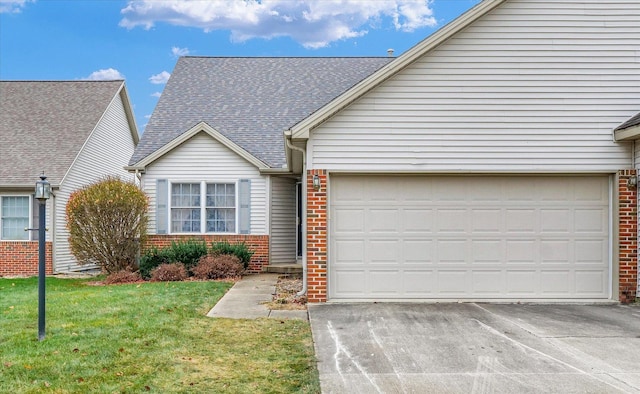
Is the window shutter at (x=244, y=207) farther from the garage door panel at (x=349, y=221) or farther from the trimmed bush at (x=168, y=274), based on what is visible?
the garage door panel at (x=349, y=221)

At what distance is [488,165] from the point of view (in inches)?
376

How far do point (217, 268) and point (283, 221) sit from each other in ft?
9.63

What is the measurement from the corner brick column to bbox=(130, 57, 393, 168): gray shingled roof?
6.27m

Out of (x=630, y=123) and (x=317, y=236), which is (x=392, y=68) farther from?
(x=630, y=123)

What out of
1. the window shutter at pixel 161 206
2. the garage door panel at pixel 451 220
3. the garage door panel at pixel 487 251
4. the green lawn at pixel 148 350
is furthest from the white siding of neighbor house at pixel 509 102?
the window shutter at pixel 161 206

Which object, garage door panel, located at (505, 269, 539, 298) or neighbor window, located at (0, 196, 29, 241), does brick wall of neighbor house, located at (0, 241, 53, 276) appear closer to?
neighbor window, located at (0, 196, 29, 241)

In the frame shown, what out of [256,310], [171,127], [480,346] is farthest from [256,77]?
[480,346]

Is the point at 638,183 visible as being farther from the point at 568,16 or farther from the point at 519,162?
the point at 568,16

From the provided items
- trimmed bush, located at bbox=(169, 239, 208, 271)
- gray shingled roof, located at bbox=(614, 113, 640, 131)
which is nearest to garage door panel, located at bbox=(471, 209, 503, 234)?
gray shingled roof, located at bbox=(614, 113, 640, 131)

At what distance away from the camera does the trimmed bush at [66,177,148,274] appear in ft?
44.3

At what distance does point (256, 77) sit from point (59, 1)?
1174 cm

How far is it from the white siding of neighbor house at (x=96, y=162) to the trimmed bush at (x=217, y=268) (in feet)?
16.8

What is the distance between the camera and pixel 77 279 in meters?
14.8

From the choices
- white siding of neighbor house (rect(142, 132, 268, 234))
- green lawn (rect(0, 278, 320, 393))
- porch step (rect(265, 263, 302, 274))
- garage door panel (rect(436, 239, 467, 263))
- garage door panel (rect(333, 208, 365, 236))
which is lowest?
porch step (rect(265, 263, 302, 274))
